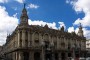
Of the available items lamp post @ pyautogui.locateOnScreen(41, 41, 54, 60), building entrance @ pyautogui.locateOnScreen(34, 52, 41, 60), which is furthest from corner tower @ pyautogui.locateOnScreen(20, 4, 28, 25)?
building entrance @ pyautogui.locateOnScreen(34, 52, 41, 60)

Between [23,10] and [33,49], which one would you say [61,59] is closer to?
[33,49]

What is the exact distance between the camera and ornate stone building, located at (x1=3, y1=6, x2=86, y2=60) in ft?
259

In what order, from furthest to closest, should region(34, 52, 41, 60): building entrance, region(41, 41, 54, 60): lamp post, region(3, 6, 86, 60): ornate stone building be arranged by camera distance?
region(34, 52, 41, 60): building entrance, region(41, 41, 54, 60): lamp post, region(3, 6, 86, 60): ornate stone building

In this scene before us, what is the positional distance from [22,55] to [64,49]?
23.4 m

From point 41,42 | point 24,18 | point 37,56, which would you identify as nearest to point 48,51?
point 41,42

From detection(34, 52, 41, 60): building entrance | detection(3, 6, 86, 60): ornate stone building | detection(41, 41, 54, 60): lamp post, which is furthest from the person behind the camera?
detection(34, 52, 41, 60): building entrance

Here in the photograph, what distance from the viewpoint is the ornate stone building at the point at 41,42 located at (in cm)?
7881

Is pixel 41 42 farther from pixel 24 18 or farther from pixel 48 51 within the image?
pixel 24 18

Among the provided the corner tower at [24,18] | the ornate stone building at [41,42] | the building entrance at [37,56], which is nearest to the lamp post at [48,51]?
the ornate stone building at [41,42]

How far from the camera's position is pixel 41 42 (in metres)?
84.0

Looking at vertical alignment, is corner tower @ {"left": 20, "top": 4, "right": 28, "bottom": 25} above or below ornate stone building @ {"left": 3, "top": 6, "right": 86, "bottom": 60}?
above

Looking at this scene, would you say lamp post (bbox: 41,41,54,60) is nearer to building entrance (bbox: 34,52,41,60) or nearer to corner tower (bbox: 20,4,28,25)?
building entrance (bbox: 34,52,41,60)

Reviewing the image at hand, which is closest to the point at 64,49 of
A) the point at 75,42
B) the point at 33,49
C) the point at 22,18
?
the point at 75,42

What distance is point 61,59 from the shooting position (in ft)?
299
